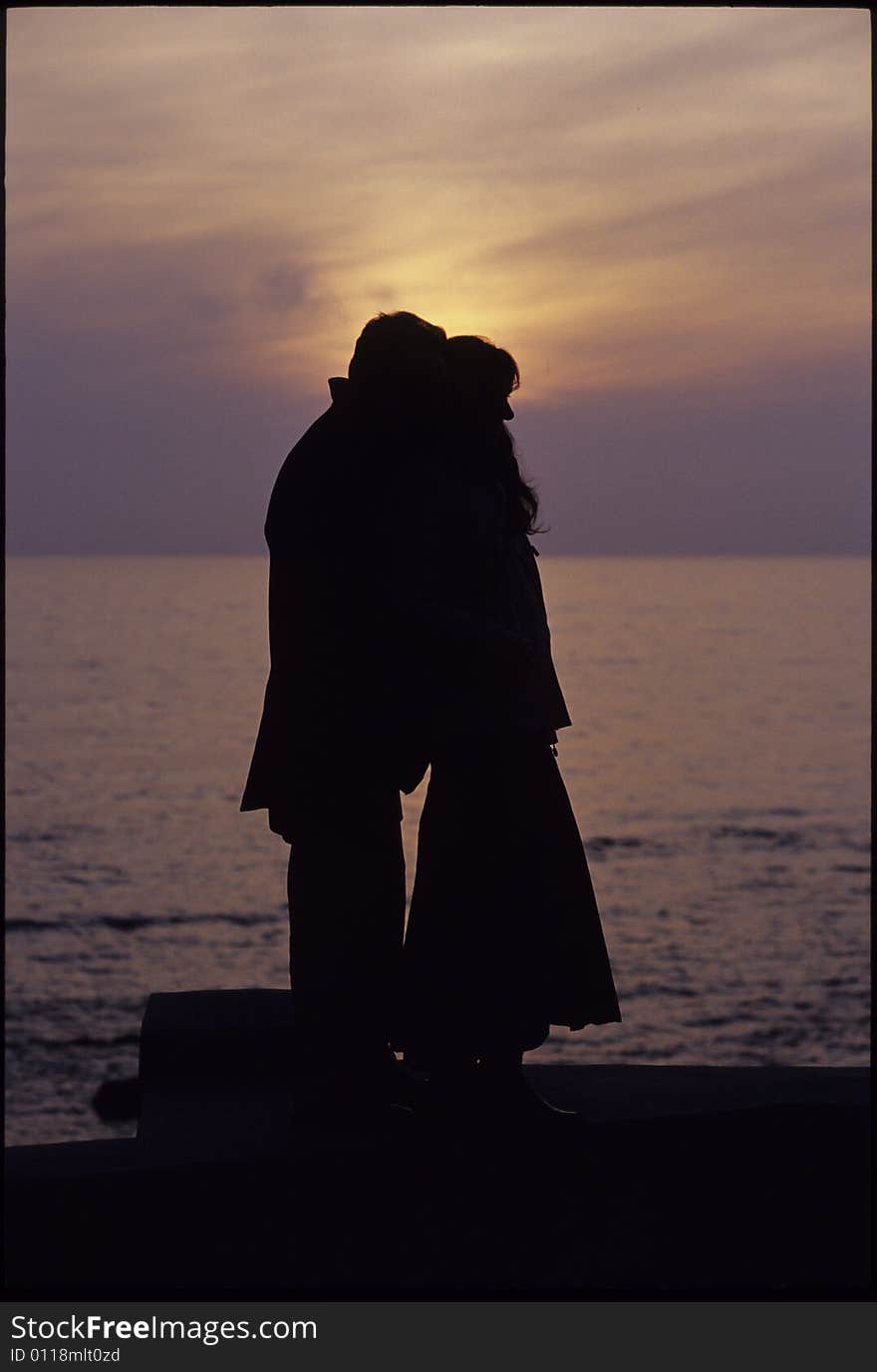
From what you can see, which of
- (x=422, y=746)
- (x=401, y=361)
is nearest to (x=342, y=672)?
(x=422, y=746)

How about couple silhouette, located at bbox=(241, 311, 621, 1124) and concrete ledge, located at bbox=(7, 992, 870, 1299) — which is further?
couple silhouette, located at bbox=(241, 311, 621, 1124)

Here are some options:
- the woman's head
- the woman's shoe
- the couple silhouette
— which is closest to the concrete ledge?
the woman's shoe

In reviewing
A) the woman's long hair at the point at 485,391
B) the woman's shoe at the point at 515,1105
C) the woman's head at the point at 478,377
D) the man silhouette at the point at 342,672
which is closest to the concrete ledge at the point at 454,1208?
the woman's shoe at the point at 515,1105

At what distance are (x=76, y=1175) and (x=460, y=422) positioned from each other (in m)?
2.05

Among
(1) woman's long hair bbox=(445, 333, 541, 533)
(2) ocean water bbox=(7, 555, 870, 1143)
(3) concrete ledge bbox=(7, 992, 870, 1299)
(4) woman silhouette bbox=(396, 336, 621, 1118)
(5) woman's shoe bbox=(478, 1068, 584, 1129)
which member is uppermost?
(1) woman's long hair bbox=(445, 333, 541, 533)

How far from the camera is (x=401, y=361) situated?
3854 mm

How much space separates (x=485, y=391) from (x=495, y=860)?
3.91 ft

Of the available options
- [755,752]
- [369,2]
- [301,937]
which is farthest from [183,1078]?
[755,752]

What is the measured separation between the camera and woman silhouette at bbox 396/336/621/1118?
4.00 metres

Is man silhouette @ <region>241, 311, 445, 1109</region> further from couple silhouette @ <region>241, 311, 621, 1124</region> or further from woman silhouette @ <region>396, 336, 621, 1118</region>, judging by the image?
woman silhouette @ <region>396, 336, 621, 1118</region>

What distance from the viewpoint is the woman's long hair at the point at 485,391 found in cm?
390

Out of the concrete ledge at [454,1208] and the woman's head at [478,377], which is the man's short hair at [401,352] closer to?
the woman's head at [478,377]

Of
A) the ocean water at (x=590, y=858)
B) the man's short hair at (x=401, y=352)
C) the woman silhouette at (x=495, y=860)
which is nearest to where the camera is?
the man's short hair at (x=401, y=352)

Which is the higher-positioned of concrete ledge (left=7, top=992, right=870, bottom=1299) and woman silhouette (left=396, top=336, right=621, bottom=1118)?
woman silhouette (left=396, top=336, right=621, bottom=1118)
